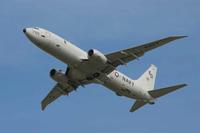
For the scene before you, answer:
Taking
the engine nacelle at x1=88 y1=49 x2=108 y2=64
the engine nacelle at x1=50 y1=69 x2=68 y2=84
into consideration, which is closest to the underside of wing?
the engine nacelle at x1=50 y1=69 x2=68 y2=84

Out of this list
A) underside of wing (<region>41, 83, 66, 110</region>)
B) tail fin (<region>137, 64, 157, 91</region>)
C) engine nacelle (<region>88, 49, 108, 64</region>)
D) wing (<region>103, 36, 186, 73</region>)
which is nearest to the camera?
wing (<region>103, 36, 186, 73</region>)

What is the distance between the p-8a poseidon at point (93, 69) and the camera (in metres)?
86.1

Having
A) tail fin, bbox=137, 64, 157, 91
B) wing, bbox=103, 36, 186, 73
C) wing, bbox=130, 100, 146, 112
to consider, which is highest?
wing, bbox=103, 36, 186, 73

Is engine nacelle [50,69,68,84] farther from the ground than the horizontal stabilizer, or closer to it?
farther from the ground

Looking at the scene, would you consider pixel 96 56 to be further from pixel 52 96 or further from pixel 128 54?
pixel 52 96

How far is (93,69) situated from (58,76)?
5.83 metres

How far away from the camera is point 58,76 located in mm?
92188

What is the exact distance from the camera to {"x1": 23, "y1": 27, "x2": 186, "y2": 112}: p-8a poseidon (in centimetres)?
8606

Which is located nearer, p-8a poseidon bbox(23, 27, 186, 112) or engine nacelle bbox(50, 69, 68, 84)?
p-8a poseidon bbox(23, 27, 186, 112)

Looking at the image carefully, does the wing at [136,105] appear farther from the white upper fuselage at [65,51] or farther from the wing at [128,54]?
the wing at [128,54]

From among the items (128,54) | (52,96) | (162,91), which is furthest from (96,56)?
(52,96)

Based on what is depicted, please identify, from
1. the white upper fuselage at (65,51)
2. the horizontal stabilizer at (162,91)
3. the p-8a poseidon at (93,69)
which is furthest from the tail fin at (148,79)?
the white upper fuselage at (65,51)

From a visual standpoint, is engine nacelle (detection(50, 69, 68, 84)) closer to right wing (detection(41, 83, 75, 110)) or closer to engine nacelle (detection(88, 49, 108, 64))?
right wing (detection(41, 83, 75, 110))

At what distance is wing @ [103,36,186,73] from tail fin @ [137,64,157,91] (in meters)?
9.07
